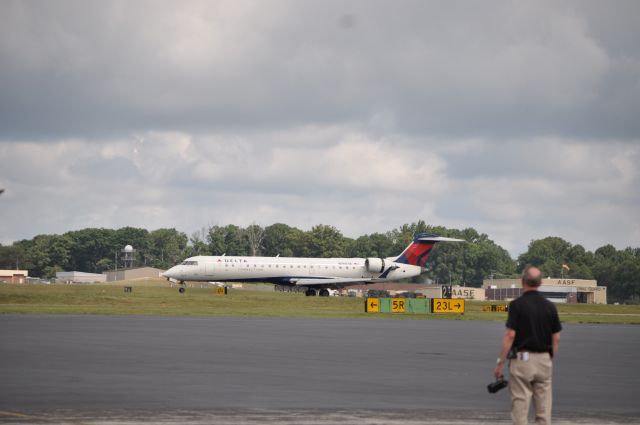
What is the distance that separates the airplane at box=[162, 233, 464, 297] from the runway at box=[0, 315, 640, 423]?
5932cm

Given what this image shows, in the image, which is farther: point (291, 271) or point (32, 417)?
point (291, 271)

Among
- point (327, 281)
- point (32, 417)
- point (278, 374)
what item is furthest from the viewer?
point (327, 281)

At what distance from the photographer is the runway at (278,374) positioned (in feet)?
56.3

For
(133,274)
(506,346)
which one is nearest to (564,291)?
(133,274)

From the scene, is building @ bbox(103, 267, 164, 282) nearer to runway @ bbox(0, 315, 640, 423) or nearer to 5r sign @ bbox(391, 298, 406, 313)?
5r sign @ bbox(391, 298, 406, 313)

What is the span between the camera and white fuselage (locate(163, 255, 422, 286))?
99438 mm

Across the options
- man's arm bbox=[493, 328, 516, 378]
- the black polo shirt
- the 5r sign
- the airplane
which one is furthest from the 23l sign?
man's arm bbox=[493, 328, 516, 378]

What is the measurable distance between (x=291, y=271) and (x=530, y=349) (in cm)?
8906

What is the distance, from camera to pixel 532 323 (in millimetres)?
13266

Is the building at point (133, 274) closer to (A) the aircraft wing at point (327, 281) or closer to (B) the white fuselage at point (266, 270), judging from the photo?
(B) the white fuselage at point (266, 270)

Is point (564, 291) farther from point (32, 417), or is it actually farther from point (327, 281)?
point (32, 417)

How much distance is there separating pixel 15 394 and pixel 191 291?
77.8m

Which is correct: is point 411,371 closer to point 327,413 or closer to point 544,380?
point 327,413

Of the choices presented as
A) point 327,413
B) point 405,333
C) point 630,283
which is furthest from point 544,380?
point 630,283
